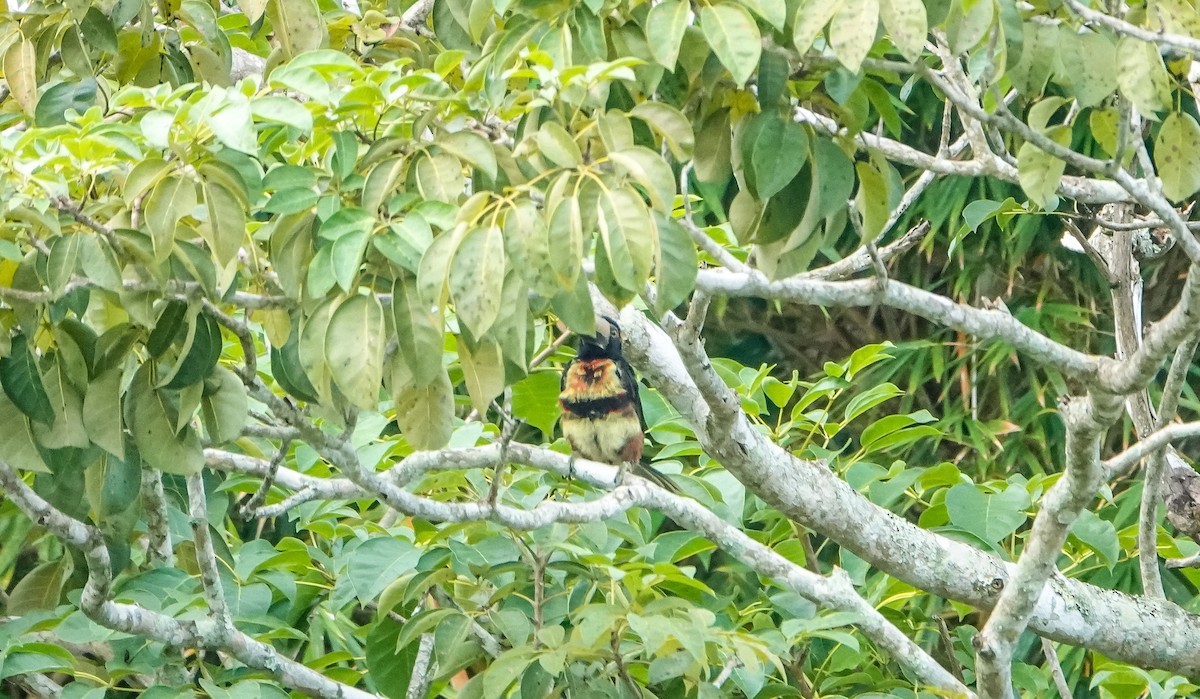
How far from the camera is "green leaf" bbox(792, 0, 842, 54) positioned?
1206 mm

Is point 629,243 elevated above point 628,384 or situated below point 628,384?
above

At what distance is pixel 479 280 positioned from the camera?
112 centimetres

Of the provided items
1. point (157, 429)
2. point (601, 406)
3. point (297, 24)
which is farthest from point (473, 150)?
point (601, 406)

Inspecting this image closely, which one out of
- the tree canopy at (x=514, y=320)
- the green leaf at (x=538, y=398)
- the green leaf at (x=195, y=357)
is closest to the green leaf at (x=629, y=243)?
the tree canopy at (x=514, y=320)

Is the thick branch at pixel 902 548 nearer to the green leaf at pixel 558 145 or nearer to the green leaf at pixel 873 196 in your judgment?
the green leaf at pixel 873 196

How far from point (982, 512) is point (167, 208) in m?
1.54

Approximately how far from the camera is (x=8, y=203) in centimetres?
122

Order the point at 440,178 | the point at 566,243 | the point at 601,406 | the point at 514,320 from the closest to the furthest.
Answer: the point at 566,243
the point at 514,320
the point at 440,178
the point at 601,406

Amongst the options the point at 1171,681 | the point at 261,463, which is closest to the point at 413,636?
the point at 261,463

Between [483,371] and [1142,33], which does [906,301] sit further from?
[483,371]

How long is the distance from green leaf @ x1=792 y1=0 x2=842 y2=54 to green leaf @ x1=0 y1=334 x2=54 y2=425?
963 millimetres

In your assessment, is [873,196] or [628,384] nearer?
[873,196]

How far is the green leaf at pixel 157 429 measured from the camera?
1.53 meters

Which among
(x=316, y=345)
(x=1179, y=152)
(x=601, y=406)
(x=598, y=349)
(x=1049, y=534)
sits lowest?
(x=601, y=406)
